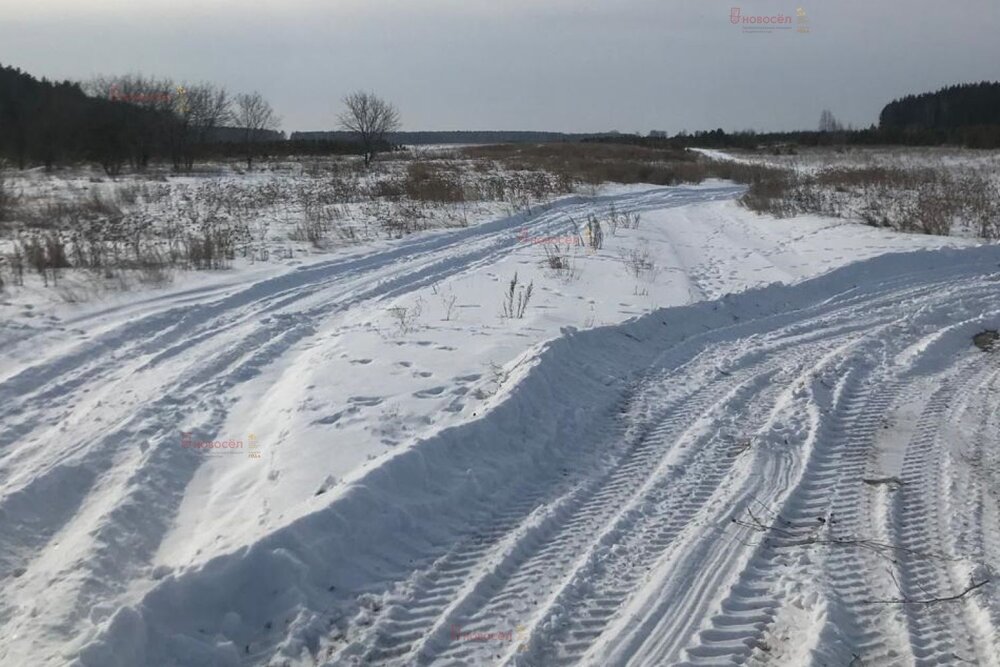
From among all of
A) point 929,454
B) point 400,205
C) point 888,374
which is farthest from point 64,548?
point 400,205

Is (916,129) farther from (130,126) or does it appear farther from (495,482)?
(495,482)

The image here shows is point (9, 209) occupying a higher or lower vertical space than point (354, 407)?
higher

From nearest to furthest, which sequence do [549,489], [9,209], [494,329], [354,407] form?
[549,489]
[354,407]
[494,329]
[9,209]

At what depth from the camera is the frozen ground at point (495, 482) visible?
11.2ft

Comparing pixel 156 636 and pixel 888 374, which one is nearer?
pixel 156 636

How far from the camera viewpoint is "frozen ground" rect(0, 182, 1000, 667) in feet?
→ 11.2

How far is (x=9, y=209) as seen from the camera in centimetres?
1644

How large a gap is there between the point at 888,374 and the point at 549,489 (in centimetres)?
385

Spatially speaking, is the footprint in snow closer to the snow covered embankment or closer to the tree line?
the snow covered embankment

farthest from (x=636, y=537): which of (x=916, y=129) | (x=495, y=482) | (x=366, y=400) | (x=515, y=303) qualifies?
(x=916, y=129)

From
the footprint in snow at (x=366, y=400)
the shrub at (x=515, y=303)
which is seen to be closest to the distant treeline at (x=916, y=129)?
the shrub at (x=515, y=303)

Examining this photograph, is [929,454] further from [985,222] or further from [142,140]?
[142,140]

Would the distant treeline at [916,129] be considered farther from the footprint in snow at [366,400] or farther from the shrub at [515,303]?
the footprint in snow at [366,400]

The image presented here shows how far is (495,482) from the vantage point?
485 centimetres
